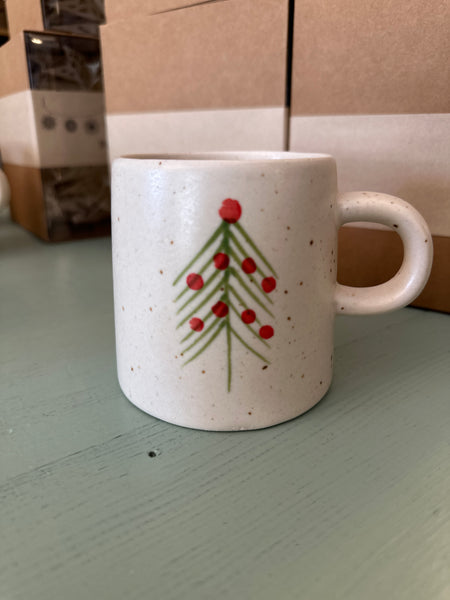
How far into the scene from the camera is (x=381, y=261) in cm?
48

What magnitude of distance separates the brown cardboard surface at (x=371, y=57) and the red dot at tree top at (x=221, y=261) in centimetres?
26

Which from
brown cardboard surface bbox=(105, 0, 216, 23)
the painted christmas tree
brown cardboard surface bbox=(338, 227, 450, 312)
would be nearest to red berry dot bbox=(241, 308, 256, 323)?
the painted christmas tree

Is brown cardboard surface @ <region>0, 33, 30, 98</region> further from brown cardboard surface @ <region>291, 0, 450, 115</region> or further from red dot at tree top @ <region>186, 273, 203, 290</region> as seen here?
red dot at tree top @ <region>186, 273, 203, 290</region>

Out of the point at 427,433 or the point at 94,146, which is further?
the point at 94,146

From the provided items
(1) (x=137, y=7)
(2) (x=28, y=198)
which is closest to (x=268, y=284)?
(1) (x=137, y=7)

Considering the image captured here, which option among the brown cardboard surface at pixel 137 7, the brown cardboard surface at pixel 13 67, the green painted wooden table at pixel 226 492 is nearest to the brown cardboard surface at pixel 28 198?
the brown cardboard surface at pixel 13 67

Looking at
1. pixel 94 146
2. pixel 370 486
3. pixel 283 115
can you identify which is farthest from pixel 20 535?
pixel 94 146

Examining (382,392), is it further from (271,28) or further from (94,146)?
(94,146)

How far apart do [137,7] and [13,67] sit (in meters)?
0.23

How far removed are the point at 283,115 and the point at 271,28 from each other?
8 cm

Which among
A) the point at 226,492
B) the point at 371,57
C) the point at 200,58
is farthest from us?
the point at 200,58

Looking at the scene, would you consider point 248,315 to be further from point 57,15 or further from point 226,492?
point 57,15

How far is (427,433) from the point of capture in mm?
293

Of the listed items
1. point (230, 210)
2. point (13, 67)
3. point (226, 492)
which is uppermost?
point (13, 67)
